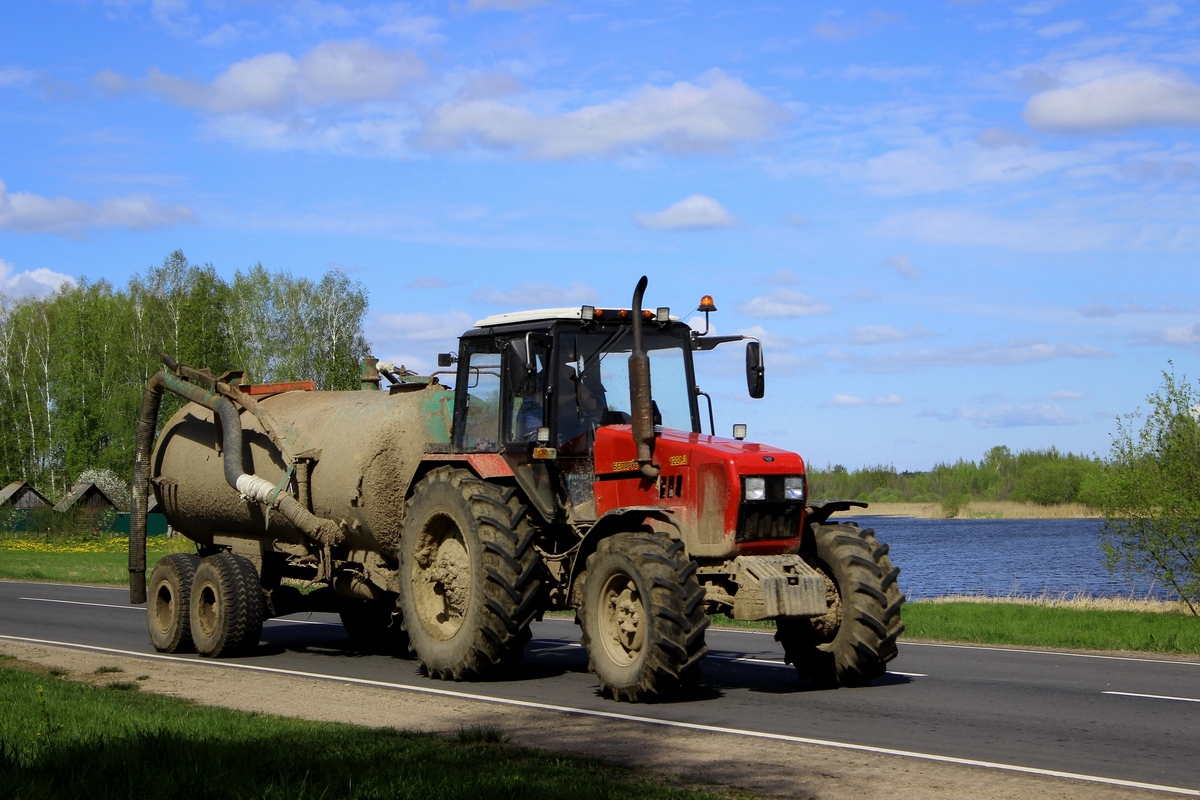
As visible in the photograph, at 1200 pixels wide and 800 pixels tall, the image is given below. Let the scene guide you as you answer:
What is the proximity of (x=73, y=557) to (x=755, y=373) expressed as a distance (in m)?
40.2

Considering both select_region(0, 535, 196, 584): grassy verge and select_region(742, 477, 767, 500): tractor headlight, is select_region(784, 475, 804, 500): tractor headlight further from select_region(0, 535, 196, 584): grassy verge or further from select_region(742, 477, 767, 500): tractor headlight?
select_region(0, 535, 196, 584): grassy verge

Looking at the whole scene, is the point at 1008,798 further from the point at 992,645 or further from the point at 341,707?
the point at 992,645

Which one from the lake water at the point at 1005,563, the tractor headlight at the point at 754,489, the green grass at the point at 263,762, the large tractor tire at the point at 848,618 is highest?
the tractor headlight at the point at 754,489

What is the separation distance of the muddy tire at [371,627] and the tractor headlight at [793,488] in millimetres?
6777

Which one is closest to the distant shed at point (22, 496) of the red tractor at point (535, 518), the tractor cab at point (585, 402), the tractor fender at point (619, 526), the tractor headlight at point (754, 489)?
the red tractor at point (535, 518)

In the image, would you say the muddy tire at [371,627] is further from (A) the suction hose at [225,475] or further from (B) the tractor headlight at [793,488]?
(B) the tractor headlight at [793,488]

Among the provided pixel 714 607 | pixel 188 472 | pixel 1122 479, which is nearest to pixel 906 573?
pixel 1122 479

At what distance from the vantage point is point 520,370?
12.8 meters

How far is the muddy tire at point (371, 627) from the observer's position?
16.5 metres

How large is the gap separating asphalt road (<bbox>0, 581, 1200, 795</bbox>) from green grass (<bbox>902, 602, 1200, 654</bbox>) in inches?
58.3

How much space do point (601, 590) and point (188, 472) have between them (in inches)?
312

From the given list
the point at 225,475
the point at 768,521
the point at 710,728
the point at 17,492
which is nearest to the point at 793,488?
the point at 768,521

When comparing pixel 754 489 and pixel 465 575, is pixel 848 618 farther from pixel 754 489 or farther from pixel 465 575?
pixel 465 575

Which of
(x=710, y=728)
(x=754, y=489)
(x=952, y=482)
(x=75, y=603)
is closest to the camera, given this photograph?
(x=710, y=728)
